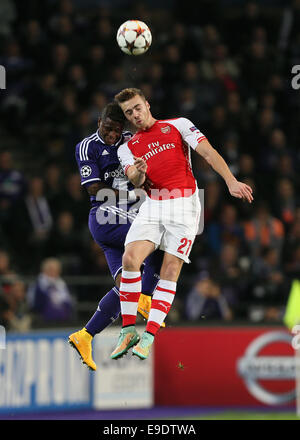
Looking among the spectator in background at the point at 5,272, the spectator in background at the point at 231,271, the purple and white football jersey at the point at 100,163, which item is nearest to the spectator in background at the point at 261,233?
the spectator in background at the point at 231,271

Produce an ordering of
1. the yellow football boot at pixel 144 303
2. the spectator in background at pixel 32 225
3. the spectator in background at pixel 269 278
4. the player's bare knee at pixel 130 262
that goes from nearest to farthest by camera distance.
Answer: the player's bare knee at pixel 130 262 < the yellow football boot at pixel 144 303 < the spectator in background at pixel 32 225 < the spectator in background at pixel 269 278

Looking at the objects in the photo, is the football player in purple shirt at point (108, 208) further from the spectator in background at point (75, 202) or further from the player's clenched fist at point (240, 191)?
the spectator in background at point (75, 202)

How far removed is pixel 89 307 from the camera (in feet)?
43.6

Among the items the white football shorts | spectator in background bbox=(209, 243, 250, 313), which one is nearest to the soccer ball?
the white football shorts

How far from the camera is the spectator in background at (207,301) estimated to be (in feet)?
44.0

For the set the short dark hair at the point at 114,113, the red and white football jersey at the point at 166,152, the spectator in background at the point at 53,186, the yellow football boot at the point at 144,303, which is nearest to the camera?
the red and white football jersey at the point at 166,152

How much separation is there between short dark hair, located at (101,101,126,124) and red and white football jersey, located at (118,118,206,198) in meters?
0.28

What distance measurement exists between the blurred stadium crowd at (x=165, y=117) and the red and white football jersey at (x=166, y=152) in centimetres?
485

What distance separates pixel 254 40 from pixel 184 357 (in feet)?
23.7

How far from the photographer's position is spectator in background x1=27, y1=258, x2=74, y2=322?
12.5m

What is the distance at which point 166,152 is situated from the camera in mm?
7414

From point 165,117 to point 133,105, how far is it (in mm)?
6863
